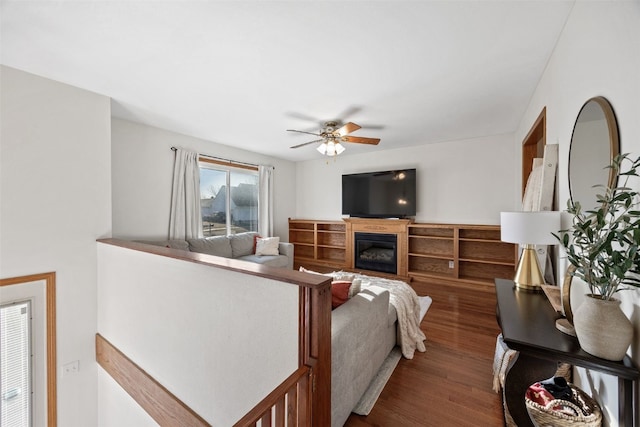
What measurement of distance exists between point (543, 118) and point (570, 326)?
6.00 ft

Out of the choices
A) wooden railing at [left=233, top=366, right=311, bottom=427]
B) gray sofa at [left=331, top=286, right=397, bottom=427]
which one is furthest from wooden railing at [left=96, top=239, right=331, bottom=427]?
gray sofa at [left=331, top=286, right=397, bottom=427]

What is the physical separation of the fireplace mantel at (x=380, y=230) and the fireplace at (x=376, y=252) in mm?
79

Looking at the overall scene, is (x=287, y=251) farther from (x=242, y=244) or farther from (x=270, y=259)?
Result: (x=242, y=244)

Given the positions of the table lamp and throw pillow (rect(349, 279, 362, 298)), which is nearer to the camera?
the table lamp

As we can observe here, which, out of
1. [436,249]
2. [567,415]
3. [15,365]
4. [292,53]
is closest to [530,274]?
[567,415]

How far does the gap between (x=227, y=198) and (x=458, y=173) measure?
13.9ft

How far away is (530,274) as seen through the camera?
168 cm

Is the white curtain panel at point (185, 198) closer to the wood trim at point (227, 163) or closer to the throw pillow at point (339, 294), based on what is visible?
the wood trim at point (227, 163)

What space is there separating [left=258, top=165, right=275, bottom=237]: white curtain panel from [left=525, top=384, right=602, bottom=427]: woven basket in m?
4.62

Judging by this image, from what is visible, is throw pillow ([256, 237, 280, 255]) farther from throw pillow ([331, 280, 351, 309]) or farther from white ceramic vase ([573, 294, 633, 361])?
white ceramic vase ([573, 294, 633, 361])

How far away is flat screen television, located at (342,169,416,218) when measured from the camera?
4609mm

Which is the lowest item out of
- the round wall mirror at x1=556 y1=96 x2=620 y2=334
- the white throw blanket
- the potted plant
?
the white throw blanket

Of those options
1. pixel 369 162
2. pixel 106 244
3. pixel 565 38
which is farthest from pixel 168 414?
pixel 369 162

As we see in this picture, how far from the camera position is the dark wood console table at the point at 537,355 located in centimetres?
83
